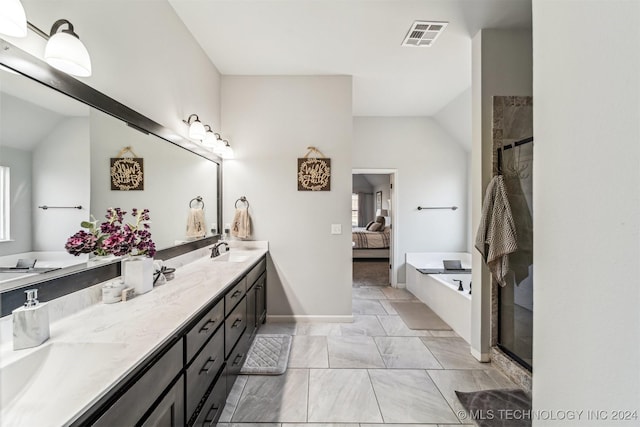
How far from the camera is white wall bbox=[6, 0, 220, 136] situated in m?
1.31

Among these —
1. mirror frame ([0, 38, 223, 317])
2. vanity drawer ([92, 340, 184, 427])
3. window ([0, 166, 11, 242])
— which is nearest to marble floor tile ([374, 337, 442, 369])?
vanity drawer ([92, 340, 184, 427])

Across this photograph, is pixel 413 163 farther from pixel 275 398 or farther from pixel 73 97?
pixel 73 97

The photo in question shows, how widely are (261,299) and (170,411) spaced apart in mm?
1885

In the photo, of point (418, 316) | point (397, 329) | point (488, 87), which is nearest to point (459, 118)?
point (488, 87)

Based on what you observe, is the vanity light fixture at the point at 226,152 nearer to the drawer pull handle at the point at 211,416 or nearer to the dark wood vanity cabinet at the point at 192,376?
the dark wood vanity cabinet at the point at 192,376

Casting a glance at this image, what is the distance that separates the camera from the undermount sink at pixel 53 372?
781mm

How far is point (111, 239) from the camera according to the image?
4.58 ft

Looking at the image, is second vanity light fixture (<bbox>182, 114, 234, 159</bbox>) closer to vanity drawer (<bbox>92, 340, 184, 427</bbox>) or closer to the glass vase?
the glass vase

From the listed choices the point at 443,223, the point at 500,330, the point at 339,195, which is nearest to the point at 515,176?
the point at 500,330

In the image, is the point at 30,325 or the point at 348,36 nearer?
the point at 30,325

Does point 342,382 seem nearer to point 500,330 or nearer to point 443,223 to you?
point 500,330
